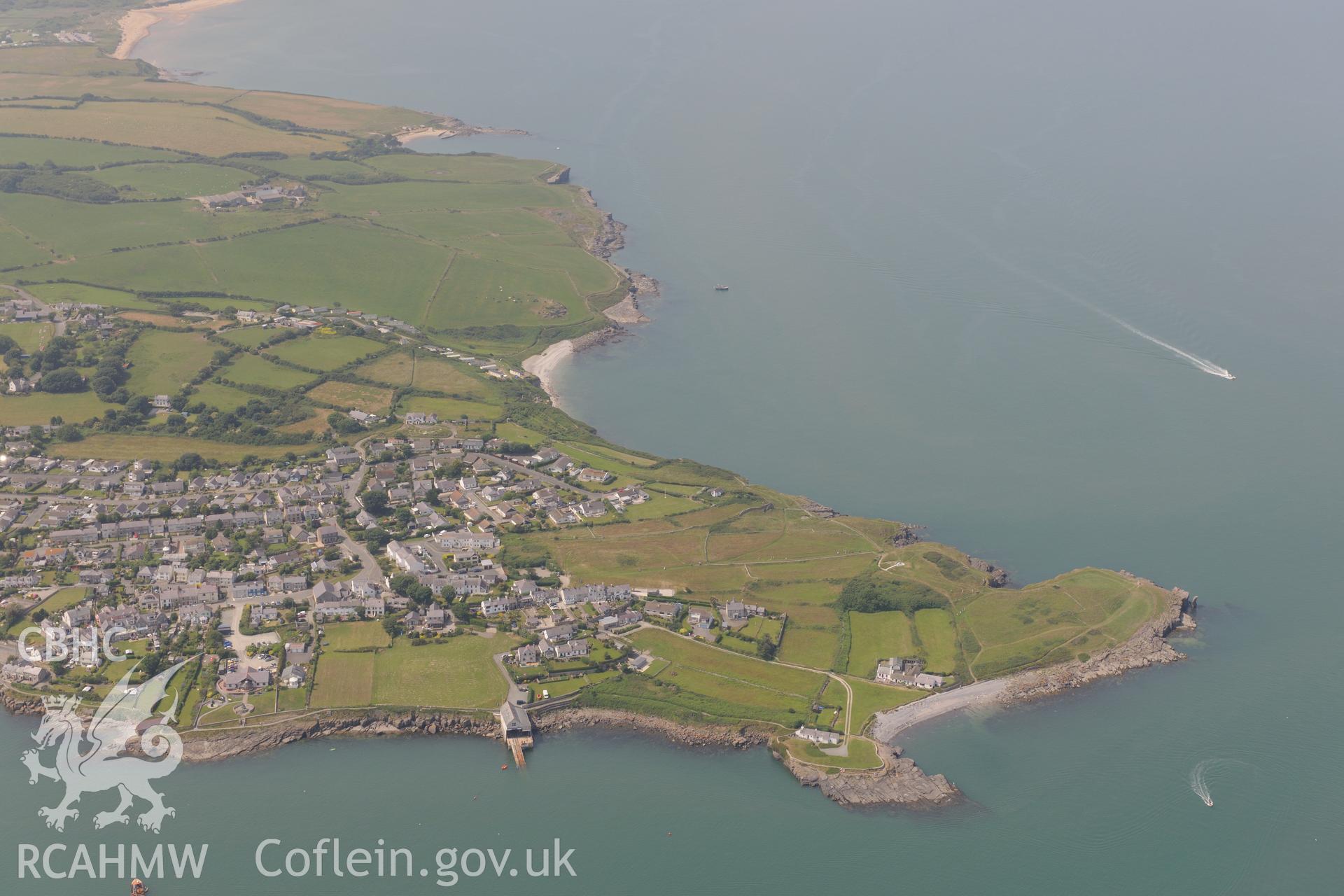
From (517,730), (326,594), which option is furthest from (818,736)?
(326,594)

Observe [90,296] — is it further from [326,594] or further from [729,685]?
[729,685]

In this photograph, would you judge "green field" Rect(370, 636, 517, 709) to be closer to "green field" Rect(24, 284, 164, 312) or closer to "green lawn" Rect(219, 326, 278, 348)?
"green lawn" Rect(219, 326, 278, 348)

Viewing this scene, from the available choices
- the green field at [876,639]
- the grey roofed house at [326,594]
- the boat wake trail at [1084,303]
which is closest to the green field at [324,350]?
the grey roofed house at [326,594]

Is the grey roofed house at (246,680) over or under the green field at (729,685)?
under

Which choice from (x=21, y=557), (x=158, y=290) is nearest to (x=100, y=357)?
(x=158, y=290)

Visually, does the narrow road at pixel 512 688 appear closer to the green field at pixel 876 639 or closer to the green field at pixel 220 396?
the green field at pixel 876 639

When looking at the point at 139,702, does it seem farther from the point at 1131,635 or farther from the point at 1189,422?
the point at 1189,422

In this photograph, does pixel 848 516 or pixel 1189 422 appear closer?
pixel 848 516
